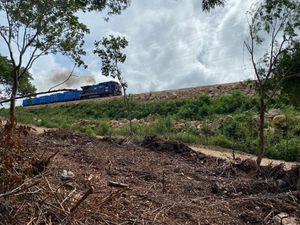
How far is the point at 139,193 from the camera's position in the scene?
5.33 meters

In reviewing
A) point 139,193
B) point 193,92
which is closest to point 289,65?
point 139,193

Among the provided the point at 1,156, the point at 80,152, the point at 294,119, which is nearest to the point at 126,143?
the point at 80,152

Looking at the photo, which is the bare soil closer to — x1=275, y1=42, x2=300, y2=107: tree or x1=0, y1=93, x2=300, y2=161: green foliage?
x1=275, y1=42, x2=300, y2=107: tree

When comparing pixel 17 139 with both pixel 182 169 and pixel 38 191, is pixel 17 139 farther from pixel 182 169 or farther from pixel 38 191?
pixel 182 169

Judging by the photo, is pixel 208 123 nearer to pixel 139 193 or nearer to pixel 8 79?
pixel 8 79

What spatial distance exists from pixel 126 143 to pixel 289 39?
484 cm

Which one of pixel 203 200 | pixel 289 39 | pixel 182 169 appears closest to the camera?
pixel 203 200

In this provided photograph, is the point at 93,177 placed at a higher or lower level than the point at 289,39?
lower

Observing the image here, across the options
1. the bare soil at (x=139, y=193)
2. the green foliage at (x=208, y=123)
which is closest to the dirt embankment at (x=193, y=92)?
the green foliage at (x=208, y=123)

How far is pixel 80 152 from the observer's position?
8.57m

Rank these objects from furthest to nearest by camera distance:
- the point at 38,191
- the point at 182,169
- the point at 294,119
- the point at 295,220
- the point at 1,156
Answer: the point at 294,119 → the point at 182,169 → the point at 295,220 → the point at 1,156 → the point at 38,191

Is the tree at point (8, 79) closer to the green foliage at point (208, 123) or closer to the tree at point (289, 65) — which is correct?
the green foliage at point (208, 123)

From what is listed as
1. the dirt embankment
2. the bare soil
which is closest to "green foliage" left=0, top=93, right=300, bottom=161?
the dirt embankment

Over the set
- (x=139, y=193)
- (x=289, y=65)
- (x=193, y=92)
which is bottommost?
(x=139, y=193)
